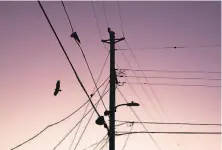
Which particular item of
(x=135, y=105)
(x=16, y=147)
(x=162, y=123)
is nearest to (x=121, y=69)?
(x=135, y=105)

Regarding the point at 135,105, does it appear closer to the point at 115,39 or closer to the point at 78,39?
the point at 115,39

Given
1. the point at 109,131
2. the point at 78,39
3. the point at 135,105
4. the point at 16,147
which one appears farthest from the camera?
the point at 135,105

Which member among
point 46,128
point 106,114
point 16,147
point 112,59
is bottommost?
point 16,147

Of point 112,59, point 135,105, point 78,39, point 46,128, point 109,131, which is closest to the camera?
point 78,39

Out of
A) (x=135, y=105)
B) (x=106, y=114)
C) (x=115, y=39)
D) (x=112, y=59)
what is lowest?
(x=106, y=114)

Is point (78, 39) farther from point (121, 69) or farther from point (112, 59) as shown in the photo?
point (121, 69)

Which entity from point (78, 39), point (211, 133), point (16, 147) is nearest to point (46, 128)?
point (16, 147)

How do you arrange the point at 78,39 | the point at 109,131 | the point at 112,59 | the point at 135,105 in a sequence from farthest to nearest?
the point at 135,105 → the point at 112,59 → the point at 109,131 → the point at 78,39

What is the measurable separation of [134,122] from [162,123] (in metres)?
1.58

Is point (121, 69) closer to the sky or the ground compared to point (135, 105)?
closer to the sky

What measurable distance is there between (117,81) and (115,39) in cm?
215

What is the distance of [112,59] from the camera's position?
15852 mm

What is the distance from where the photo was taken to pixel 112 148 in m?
14.5

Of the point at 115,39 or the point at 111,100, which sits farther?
the point at 115,39
